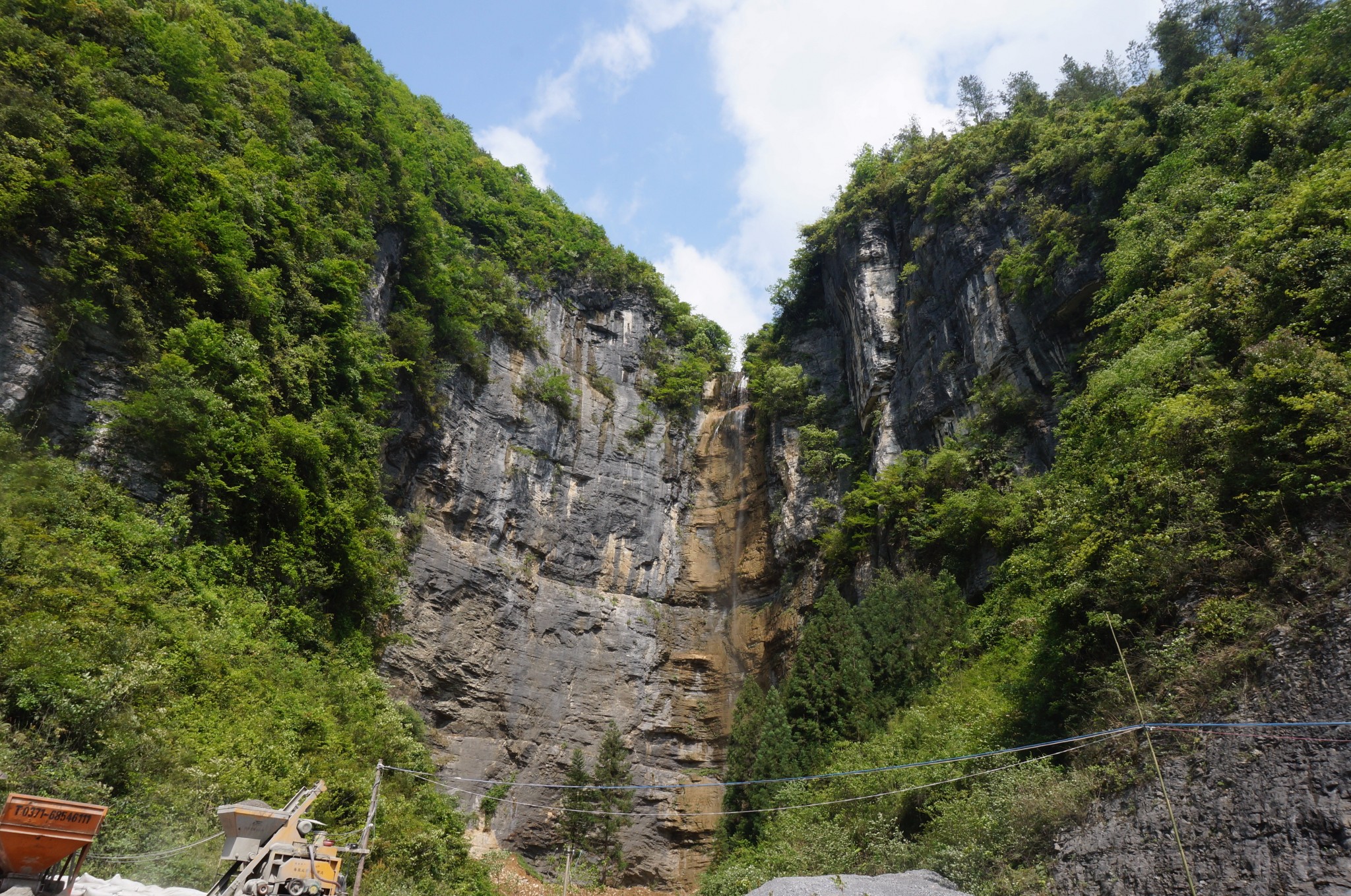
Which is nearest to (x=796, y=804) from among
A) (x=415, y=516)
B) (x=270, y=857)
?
(x=270, y=857)

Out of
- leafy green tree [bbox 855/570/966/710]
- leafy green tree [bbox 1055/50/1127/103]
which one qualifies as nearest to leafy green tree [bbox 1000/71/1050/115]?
leafy green tree [bbox 1055/50/1127/103]

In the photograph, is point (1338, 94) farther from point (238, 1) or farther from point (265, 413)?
point (238, 1)

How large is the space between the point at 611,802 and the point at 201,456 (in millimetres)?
15506

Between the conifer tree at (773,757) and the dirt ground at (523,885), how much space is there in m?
5.49

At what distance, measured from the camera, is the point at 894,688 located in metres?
18.6

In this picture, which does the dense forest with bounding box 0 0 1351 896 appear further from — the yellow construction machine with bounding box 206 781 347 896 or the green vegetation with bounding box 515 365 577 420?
the green vegetation with bounding box 515 365 577 420

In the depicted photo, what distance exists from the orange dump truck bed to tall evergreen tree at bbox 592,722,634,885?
18.6 metres

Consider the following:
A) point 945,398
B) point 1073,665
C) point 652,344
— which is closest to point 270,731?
point 1073,665

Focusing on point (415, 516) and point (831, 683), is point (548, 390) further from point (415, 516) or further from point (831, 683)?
point (831, 683)

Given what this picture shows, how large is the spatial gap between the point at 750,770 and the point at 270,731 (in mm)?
12642

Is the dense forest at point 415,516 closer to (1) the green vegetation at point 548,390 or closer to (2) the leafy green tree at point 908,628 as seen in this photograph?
(2) the leafy green tree at point 908,628

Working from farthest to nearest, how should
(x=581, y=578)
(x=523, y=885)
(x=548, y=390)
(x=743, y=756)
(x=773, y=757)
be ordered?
(x=548, y=390)
(x=581, y=578)
(x=743, y=756)
(x=523, y=885)
(x=773, y=757)

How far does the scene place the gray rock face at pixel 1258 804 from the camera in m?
6.48

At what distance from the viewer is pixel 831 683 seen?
63.3 feet
